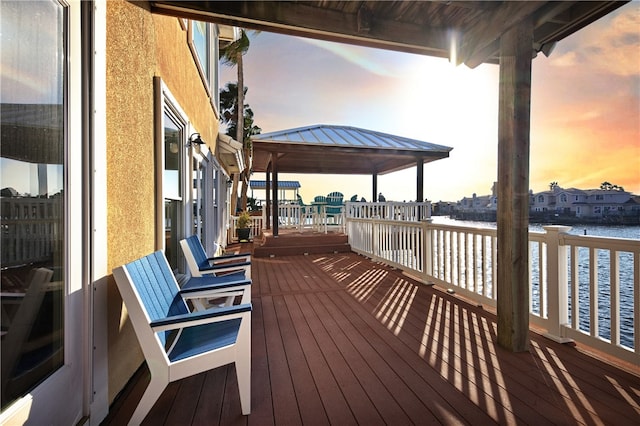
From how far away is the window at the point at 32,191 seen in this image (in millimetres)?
1066

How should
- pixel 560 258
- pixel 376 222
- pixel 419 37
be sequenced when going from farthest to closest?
pixel 376 222
pixel 419 37
pixel 560 258

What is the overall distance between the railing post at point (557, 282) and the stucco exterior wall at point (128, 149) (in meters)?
3.45

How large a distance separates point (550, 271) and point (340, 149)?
610 centimetres

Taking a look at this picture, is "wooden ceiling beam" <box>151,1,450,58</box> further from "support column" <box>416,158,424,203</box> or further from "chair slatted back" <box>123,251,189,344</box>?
"support column" <box>416,158,424,203</box>

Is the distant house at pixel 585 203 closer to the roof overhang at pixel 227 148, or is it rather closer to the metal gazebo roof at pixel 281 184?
the roof overhang at pixel 227 148

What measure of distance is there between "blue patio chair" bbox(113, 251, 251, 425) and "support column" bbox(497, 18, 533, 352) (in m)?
2.19

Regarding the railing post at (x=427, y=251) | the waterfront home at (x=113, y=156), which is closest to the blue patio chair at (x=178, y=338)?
the waterfront home at (x=113, y=156)

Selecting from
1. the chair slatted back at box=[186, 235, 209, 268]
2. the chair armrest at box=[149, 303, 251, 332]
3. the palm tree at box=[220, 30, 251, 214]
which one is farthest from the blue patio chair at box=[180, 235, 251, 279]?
the palm tree at box=[220, 30, 251, 214]

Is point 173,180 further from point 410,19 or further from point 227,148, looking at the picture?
point 227,148

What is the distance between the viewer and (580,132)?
942cm

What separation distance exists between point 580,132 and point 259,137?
10.6m

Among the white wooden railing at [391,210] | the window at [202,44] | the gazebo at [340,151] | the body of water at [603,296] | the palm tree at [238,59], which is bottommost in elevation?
the body of water at [603,296]

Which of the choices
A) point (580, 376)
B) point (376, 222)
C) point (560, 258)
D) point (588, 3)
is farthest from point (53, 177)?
A: point (376, 222)

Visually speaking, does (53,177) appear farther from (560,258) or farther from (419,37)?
(560,258)
